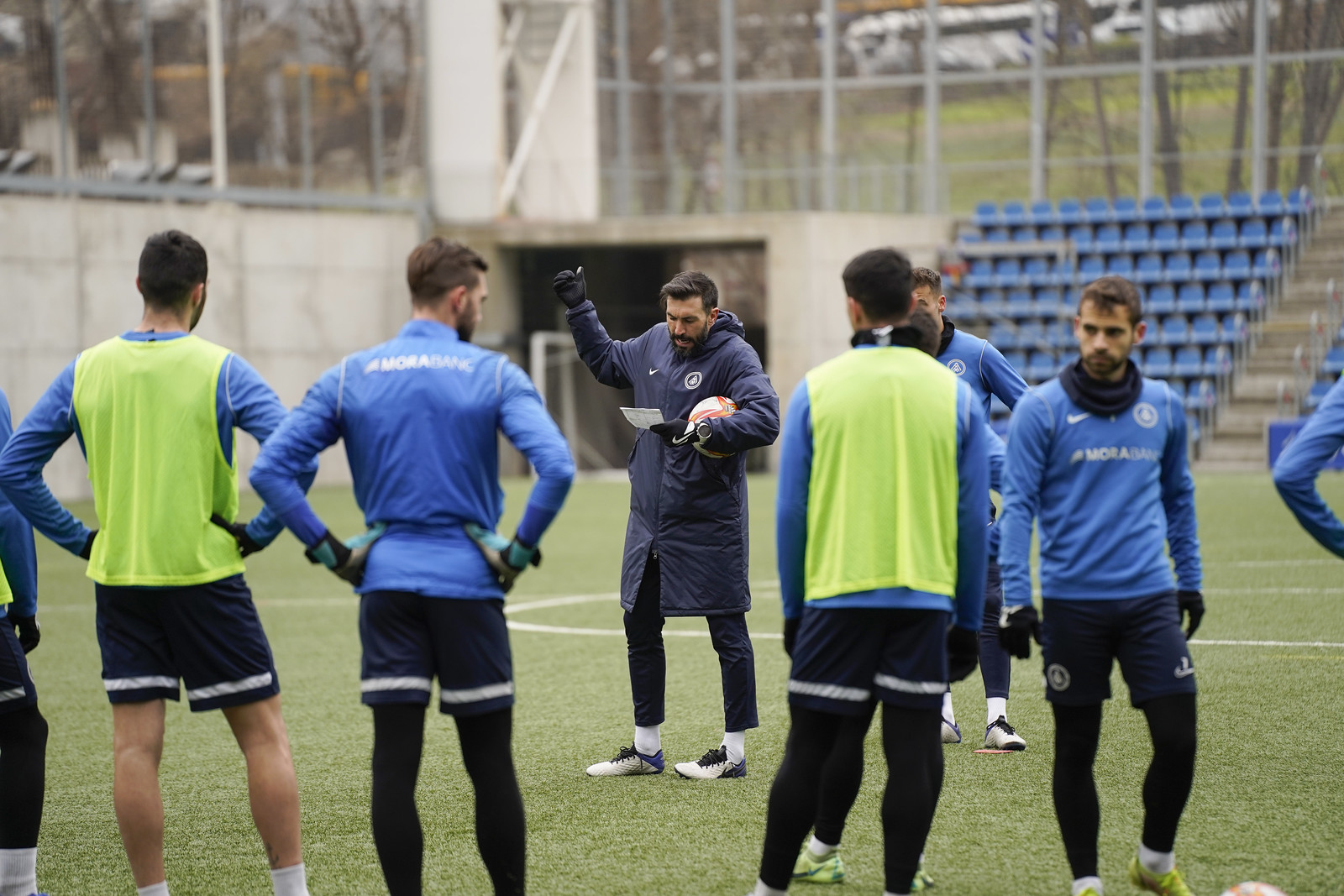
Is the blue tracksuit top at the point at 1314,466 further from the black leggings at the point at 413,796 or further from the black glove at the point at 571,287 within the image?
the black glove at the point at 571,287

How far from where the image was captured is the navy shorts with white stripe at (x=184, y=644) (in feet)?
13.9

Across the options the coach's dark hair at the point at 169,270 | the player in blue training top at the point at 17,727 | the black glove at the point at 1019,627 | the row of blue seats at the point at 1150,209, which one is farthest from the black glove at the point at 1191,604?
the row of blue seats at the point at 1150,209

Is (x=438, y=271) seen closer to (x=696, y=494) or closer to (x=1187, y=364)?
(x=696, y=494)

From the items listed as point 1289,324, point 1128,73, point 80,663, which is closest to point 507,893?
point 80,663

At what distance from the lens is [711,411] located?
587 centimetres

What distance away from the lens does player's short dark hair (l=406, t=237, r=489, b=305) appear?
4094mm

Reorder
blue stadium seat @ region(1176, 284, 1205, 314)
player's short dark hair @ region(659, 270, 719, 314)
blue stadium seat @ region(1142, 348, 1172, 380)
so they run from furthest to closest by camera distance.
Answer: blue stadium seat @ region(1176, 284, 1205, 314) → blue stadium seat @ region(1142, 348, 1172, 380) → player's short dark hair @ region(659, 270, 719, 314)

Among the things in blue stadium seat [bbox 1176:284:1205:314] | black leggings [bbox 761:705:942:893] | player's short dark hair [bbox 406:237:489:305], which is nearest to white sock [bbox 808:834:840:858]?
black leggings [bbox 761:705:942:893]

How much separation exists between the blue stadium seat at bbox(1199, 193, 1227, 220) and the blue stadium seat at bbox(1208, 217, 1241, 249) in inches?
9.6

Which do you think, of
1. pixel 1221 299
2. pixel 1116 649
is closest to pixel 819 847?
pixel 1116 649

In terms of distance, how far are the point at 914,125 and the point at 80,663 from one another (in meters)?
23.1

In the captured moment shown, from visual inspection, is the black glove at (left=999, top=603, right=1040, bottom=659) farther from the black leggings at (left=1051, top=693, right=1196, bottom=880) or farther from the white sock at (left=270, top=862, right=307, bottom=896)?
the white sock at (left=270, top=862, right=307, bottom=896)

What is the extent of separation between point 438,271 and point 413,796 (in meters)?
1.40

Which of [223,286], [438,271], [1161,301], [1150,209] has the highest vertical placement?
[1150,209]
